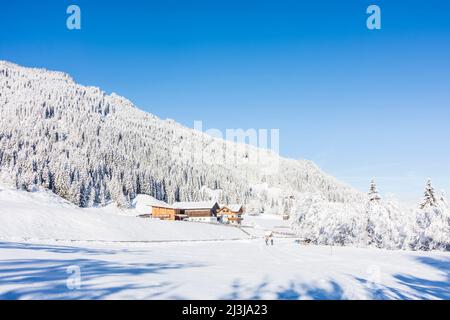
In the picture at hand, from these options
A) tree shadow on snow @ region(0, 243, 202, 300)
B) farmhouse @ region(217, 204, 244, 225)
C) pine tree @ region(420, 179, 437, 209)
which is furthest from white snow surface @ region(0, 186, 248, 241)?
farmhouse @ region(217, 204, 244, 225)

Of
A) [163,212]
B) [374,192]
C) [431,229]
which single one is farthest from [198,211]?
[431,229]

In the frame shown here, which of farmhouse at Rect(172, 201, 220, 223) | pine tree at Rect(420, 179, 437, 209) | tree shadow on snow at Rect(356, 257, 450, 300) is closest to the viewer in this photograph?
tree shadow on snow at Rect(356, 257, 450, 300)

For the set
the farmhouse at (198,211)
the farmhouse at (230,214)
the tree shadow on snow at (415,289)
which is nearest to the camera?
the tree shadow on snow at (415,289)

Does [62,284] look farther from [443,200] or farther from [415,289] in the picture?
[443,200]

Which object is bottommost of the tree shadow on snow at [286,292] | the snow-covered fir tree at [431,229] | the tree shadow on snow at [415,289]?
the snow-covered fir tree at [431,229]

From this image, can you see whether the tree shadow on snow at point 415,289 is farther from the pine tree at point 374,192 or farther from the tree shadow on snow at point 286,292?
the pine tree at point 374,192

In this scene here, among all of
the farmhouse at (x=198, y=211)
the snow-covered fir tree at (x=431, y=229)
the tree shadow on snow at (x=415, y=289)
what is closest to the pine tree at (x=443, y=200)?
the snow-covered fir tree at (x=431, y=229)

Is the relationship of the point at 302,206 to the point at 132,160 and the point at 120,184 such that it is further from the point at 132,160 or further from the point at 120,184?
the point at 132,160

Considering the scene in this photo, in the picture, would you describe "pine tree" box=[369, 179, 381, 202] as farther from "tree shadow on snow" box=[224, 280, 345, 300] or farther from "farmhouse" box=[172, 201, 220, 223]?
"farmhouse" box=[172, 201, 220, 223]

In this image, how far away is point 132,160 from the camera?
188 metres

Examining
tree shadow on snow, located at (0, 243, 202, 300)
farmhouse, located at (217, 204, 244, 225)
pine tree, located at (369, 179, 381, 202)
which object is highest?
pine tree, located at (369, 179, 381, 202)

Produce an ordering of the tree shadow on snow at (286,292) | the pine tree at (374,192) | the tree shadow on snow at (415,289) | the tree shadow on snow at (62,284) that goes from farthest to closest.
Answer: the pine tree at (374,192)
the tree shadow on snow at (415,289)
the tree shadow on snow at (286,292)
the tree shadow on snow at (62,284)

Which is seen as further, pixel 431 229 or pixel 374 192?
pixel 374 192
